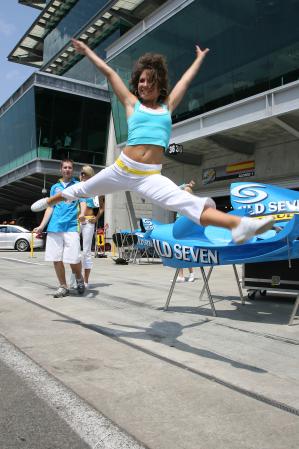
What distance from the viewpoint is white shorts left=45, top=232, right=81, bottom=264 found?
21.2 feet

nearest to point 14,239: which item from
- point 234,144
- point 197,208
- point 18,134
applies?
point 18,134

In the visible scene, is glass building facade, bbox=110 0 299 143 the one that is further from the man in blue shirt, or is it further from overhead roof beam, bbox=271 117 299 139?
the man in blue shirt

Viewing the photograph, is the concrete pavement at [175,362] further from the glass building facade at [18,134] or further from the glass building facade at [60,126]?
the glass building facade at [18,134]

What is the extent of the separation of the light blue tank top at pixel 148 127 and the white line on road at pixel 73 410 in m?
1.85

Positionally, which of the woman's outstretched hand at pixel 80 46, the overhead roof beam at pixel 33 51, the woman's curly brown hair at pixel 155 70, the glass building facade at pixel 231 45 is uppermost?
the overhead roof beam at pixel 33 51

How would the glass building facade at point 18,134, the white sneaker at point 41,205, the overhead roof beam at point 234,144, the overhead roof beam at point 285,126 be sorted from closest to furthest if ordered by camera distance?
the white sneaker at point 41,205 < the overhead roof beam at point 285,126 < the overhead roof beam at point 234,144 < the glass building facade at point 18,134

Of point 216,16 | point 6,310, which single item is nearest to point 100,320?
point 6,310

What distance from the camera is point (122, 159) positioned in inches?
138

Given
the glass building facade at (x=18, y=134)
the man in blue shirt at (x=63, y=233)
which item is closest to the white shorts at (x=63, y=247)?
the man in blue shirt at (x=63, y=233)

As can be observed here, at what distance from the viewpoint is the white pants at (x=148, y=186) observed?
325 centimetres

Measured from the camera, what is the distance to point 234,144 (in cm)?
1858

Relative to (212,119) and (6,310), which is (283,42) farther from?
(6,310)

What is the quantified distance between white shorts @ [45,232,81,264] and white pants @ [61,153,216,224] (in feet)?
9.22

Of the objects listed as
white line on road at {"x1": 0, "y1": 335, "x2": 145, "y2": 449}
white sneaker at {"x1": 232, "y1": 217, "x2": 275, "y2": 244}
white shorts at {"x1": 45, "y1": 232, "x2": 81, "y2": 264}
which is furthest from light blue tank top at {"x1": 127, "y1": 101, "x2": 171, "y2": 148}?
white shorts at {"x1": 45, "y1": 232, "x2": 81, "y2": 264}
